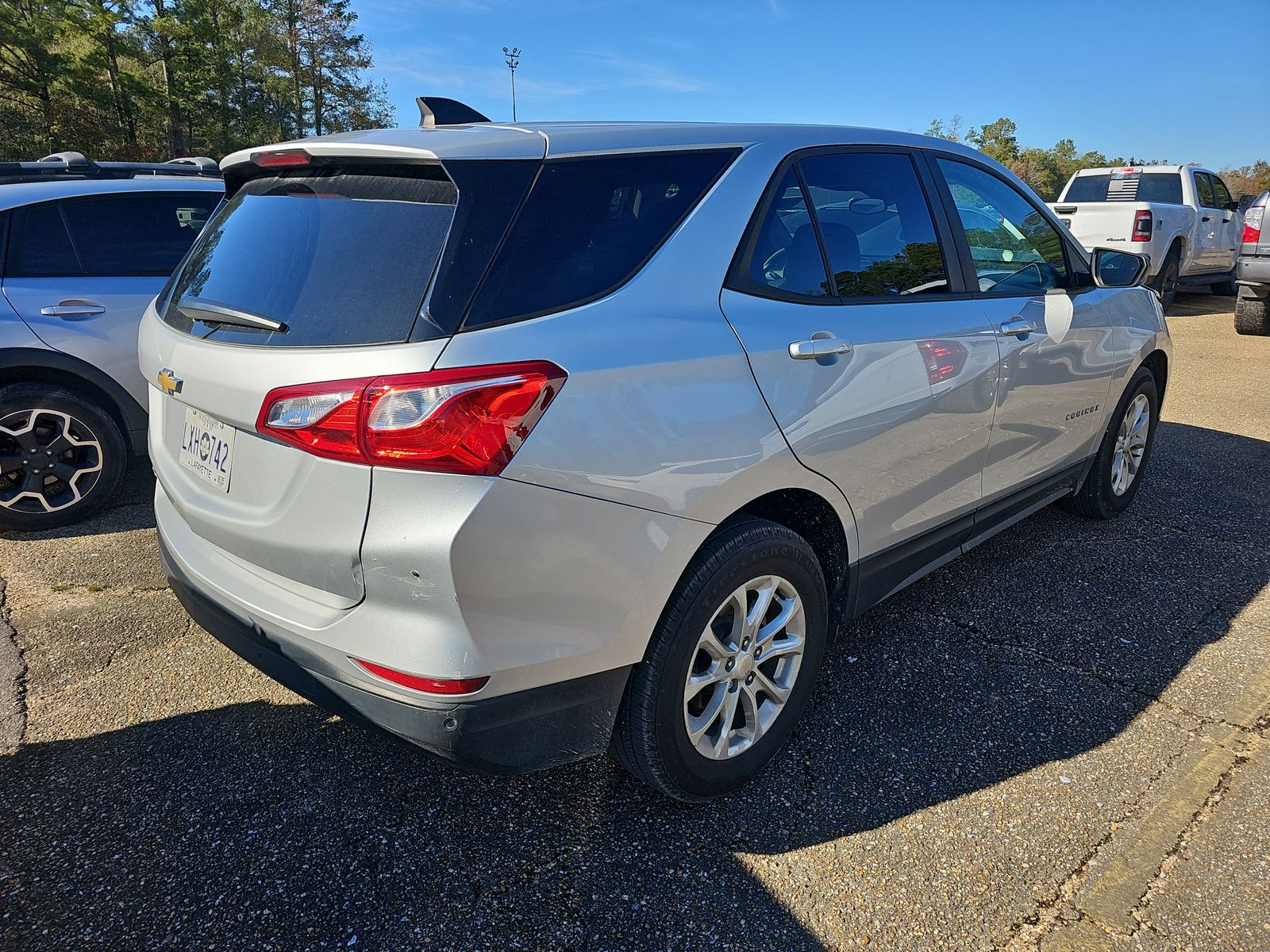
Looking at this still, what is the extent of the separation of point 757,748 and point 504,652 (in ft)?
3.22

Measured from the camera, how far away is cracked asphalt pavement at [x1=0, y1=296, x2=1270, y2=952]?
193 centimetres

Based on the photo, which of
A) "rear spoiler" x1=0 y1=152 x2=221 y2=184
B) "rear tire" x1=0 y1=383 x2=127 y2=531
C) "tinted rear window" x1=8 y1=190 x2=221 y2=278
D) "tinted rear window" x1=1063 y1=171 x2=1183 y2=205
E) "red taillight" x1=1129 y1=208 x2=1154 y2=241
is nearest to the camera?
"rear tire" x1=0 y1=383 x2=127 y2=531

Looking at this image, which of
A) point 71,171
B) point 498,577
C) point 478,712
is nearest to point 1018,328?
point 498,577

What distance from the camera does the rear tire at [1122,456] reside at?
4.18 m

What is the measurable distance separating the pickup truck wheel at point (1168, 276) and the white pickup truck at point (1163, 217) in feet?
0.04

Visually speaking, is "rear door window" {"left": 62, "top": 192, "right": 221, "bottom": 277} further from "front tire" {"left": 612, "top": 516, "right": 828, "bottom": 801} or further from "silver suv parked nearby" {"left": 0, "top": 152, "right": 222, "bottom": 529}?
"front tire" {"left": 612, "top": 516, "right": 828, "bottom": 801}

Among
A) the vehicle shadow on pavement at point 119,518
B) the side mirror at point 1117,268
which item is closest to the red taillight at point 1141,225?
the side mirror at point 1117,268

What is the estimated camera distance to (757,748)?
235cm

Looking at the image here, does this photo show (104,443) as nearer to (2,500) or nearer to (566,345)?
(2,500)

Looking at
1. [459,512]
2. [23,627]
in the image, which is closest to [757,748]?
[459,512]

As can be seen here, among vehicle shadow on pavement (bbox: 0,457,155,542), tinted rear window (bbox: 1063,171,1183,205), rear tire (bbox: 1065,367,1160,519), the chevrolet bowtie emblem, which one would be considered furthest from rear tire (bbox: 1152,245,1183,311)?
the chevrolet bowtie emblem

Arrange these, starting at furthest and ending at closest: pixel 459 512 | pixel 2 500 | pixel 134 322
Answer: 1. pixel 134 322
2. pixel 2 500
3. pixel 459 512

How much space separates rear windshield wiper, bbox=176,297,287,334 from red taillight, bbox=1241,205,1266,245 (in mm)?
11742

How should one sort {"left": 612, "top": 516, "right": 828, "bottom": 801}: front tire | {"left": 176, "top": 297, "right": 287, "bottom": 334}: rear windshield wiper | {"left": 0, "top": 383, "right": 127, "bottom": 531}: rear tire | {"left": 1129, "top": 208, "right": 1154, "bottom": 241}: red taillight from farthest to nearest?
{"left": 1129, "top": 208, "right": 1154, "bottom": 241}: red taillight, {"left": 0, "top": 383, "right": 127, "bottom": 531}: rear tire, {"left": 612, "top": 516, "right": 828, "bottom": 801}: front tire, {"left": 176, "top": 297, "right": 287, "bottom": 334}: rear windshield wiper
